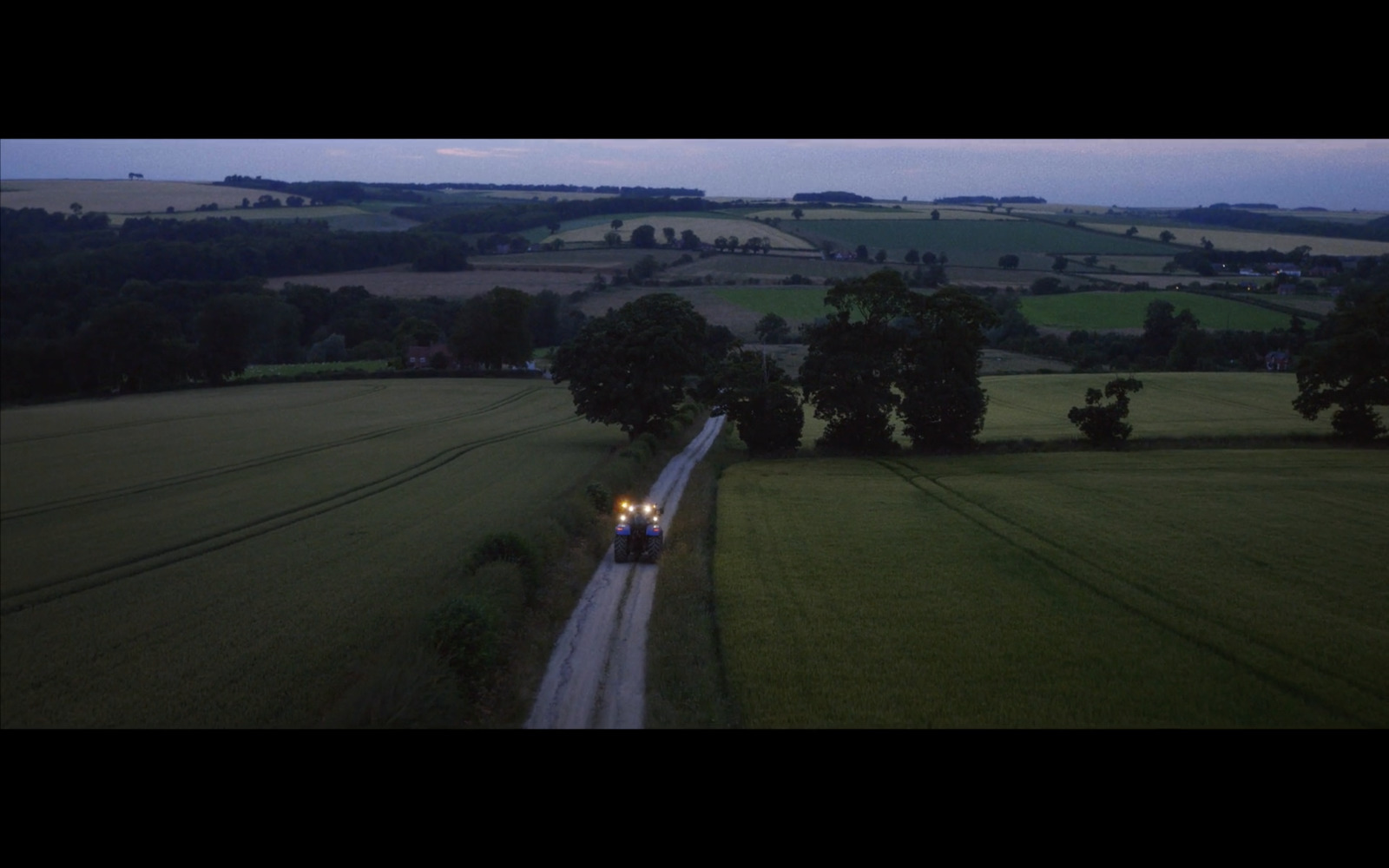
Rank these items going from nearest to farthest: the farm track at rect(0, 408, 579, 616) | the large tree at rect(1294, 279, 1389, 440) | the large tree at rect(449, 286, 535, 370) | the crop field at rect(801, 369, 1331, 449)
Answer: the farm track at rect(0, 408, 579, 616) → the large tree at rect(1294, 279, 1389, 440) → the crop field at rect(801, 369, 1331, 449) → the large tree at rect(449, 286, 535, 370)

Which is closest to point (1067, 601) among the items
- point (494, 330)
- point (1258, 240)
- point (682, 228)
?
point (494, 330)

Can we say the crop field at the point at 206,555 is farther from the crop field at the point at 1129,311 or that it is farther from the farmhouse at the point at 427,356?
the crop field at the point at 1129,311

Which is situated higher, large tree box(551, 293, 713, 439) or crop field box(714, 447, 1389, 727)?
large tree box(551, 293, 713, 439)

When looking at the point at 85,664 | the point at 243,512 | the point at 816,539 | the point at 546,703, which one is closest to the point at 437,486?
the point at 243,512

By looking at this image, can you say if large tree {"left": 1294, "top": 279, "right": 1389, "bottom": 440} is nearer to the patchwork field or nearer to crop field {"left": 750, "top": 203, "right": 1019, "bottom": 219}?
the patchwork field

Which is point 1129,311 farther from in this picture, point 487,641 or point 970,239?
point 487,641

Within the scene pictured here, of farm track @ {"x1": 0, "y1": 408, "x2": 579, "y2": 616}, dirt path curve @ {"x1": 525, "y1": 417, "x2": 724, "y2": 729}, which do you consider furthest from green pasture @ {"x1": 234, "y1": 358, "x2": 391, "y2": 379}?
dirt path curve @ {"x1": 525, "y1": 417, "x2": 724, "y2": 729}
